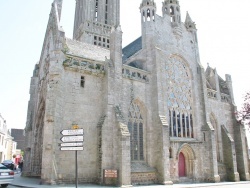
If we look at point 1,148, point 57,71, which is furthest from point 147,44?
point 1,148

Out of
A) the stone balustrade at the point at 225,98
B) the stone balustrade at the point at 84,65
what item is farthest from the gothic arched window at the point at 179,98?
the stone balustrade at the point at 84,65

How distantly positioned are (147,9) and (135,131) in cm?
1266

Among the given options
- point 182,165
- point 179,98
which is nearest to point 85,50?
point 179,98

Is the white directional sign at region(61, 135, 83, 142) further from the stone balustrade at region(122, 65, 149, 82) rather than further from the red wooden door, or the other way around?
the red wooden door

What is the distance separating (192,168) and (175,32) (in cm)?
1395

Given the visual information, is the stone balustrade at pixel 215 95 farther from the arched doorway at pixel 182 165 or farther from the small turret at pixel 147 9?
the small turret at pixel 147 9

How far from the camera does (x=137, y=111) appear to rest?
20266mm

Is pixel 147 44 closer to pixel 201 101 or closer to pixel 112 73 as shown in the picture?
pixel 112 73

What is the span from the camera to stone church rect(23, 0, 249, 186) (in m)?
16.4

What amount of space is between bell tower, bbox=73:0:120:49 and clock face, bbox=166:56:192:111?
14686 millimetres

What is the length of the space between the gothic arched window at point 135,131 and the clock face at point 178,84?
12.0ft

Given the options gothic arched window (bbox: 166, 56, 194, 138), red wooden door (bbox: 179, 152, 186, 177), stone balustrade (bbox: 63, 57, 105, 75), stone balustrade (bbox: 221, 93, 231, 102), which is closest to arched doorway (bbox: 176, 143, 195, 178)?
red wooden door (bbox: 179, 152, 186, 177)

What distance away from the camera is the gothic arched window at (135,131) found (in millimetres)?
19219

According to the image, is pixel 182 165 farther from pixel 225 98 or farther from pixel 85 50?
pixel 85 50
